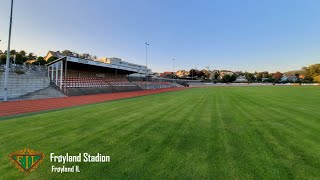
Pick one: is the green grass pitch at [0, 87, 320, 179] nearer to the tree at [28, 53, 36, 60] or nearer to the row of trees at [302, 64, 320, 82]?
the tree at [28, 53, 36, 60]

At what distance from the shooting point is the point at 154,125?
7.32 meters

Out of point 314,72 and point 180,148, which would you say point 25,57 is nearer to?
point 180,148

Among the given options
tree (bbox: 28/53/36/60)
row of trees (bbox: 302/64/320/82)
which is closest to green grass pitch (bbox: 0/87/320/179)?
tree (bbox: 28/53/36/60)

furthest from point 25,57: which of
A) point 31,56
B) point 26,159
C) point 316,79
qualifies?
point 316,79

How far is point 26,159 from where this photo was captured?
407 centimetres

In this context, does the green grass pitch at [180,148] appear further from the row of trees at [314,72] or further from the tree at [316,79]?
the row of trees at [314,72]

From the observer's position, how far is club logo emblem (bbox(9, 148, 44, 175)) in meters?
3.81

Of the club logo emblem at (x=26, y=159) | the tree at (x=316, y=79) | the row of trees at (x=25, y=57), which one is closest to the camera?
the club logo emblem at (x=26, y=159)

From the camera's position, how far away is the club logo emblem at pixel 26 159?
3811 millimetres

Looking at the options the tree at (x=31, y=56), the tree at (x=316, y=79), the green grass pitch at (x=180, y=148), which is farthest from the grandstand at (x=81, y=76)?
the tree at (x=316, y=79)

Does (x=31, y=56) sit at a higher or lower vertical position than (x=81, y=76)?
higher

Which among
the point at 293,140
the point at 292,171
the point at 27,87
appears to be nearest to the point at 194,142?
the point at 292,171

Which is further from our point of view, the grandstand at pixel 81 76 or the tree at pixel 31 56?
the tree at pixel 31 56

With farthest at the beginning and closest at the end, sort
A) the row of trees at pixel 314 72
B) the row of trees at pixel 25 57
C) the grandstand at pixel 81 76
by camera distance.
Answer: the row of trees at pixel 314 72 < the row of trees at pixel 25 57 < the grandstand at pixel 81 76
